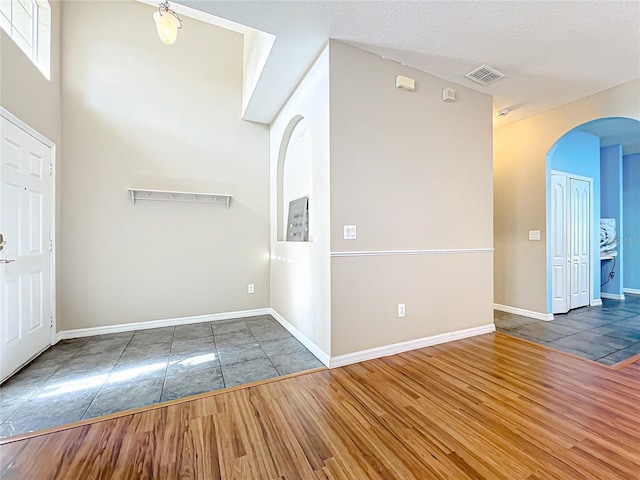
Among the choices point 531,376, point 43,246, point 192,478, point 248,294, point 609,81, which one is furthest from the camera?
point 248,294

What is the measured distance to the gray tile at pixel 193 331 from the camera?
10.9ft

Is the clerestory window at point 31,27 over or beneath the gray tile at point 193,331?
over

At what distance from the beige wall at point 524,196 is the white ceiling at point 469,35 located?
50cm

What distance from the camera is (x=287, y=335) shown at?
3.36 m

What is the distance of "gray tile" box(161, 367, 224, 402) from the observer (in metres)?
2.12

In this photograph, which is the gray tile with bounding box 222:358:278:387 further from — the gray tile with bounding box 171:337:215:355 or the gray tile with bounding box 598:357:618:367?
the gray tile with bounding box 598:357:618:367

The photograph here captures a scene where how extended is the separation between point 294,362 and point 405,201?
1.94m

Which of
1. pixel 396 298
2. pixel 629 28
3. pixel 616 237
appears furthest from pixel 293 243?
pixel 616 237

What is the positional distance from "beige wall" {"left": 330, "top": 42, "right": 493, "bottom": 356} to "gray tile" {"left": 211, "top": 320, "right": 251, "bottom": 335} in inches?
62.3

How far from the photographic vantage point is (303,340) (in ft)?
10.1

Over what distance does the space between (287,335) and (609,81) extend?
4718 mm

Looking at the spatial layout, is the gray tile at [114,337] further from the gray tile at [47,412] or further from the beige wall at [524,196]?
the beige wall at [524,196]

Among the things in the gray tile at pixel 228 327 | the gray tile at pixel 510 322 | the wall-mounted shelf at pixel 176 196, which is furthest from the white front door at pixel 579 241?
the wall-mounted shelf at pixel 176 196

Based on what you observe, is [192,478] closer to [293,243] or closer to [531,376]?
[293,243]
